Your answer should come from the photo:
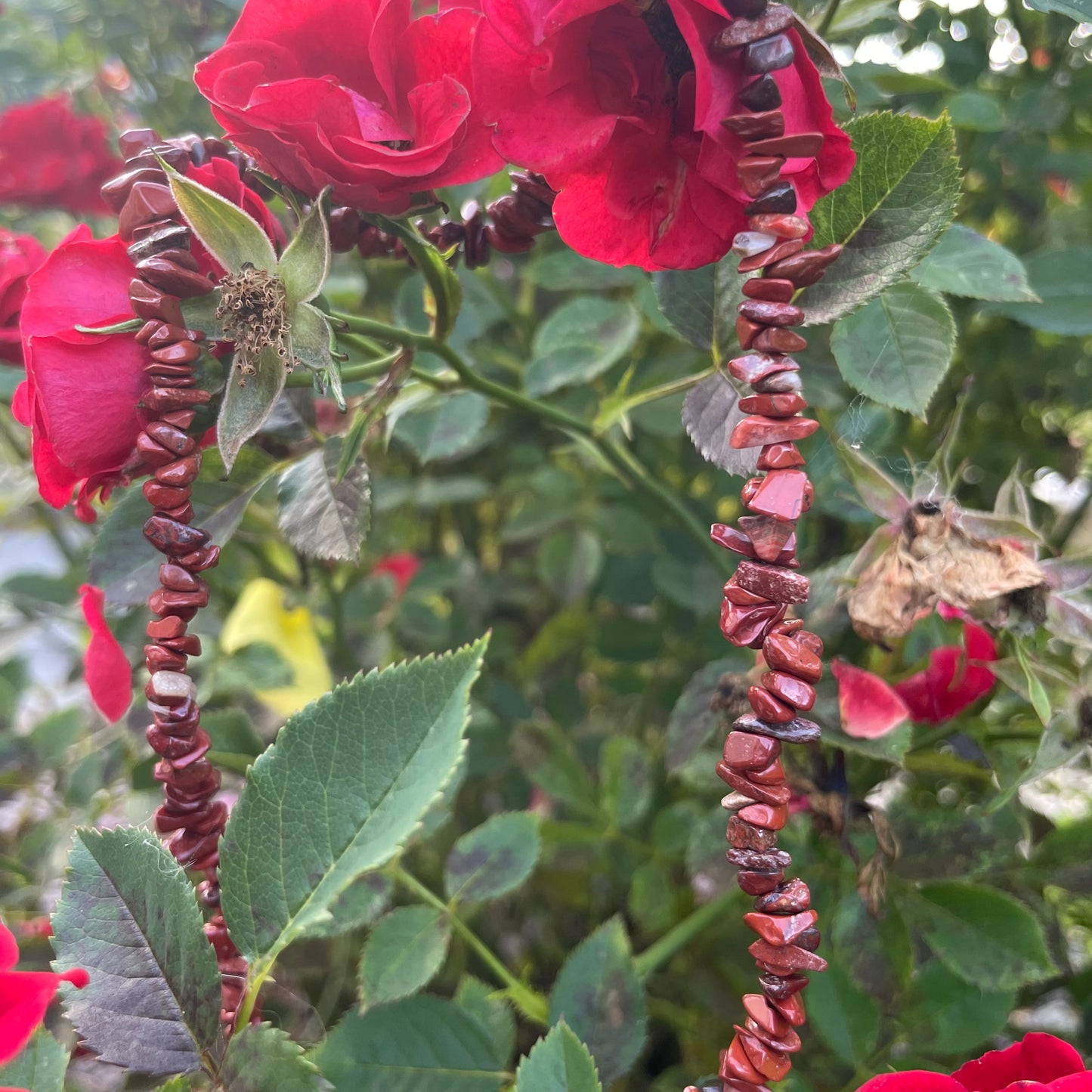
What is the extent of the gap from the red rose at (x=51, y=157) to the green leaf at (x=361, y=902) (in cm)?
60

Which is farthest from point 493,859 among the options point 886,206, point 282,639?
point 886,206

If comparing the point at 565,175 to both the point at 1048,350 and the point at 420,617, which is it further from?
the point at 1048,350

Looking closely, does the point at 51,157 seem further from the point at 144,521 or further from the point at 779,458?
the point at 779,458

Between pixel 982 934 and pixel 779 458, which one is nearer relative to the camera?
pixel 779 458

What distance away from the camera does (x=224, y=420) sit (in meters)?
0.26

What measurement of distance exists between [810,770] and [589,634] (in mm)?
422

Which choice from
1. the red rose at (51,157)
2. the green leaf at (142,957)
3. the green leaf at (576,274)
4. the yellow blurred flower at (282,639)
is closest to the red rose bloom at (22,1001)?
the green leaf at (142,957)

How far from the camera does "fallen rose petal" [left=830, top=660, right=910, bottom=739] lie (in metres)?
0.32

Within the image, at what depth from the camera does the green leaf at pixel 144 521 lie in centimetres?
35

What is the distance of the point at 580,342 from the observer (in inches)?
20.8

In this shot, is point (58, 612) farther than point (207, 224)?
Yes

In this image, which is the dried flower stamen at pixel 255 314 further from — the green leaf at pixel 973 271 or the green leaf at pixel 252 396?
the green leaf at pixel 973 271

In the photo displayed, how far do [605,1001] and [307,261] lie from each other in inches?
13.1

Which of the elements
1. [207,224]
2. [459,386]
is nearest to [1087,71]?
[459,386]
